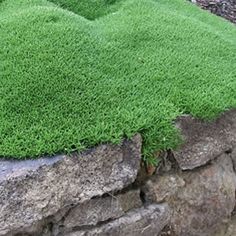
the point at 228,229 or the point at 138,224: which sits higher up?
the point at 138,224

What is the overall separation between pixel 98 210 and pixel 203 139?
77 cm

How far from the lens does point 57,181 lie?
94.0 inches

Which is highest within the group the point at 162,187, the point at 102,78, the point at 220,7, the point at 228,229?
the point at 102,78

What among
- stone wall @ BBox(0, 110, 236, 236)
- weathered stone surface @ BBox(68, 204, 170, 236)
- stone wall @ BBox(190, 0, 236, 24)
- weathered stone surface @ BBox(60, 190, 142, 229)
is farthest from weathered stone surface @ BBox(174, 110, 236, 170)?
stone wall @ BBox(190, 0, 236, 24)

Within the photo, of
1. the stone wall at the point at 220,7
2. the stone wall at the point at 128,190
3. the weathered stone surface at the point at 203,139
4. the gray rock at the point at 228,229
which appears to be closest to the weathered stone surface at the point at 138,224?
the stone wall at the point at 128,190

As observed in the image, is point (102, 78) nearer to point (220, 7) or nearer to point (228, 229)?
point (228, 229)

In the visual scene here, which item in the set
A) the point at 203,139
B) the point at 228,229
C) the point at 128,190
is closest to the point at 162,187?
the point at 128,190

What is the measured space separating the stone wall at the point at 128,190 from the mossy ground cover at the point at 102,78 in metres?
0.08

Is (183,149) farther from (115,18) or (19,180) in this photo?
(115,18)

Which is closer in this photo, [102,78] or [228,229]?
[102,78]

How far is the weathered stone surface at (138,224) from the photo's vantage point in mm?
2551

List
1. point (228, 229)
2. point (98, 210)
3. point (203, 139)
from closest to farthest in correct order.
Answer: point (98, 210) → point (203, 139) → point (228, 229)

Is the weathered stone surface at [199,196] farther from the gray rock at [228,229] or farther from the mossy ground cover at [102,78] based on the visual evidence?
the mossy ground cover at [102,78]

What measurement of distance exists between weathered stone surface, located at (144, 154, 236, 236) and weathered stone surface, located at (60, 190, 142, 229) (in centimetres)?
18
